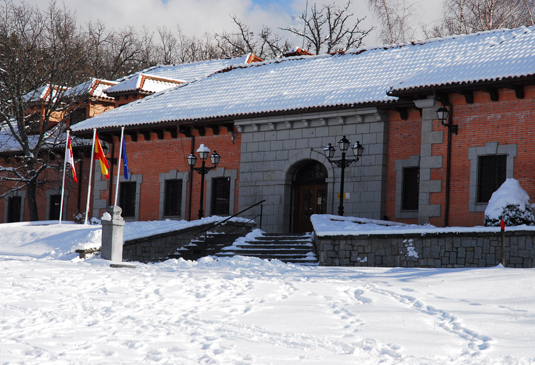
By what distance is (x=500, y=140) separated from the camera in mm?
17484

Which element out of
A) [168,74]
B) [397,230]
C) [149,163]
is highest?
→ [168,74]

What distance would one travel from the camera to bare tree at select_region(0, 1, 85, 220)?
89.5ft

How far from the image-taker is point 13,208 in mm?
30438

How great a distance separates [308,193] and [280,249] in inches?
177

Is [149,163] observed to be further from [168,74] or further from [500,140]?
[500,140]

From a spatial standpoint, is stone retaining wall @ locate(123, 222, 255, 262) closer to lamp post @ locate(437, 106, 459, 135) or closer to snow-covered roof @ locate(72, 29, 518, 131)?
snow-covered roof @ locate(72, 29, 518, 131)

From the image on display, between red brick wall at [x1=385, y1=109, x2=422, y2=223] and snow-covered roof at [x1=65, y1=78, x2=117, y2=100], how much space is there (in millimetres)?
14350

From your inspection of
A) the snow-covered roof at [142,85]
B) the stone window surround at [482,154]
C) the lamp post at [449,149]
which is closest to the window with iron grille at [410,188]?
the lamp post at [449,149]

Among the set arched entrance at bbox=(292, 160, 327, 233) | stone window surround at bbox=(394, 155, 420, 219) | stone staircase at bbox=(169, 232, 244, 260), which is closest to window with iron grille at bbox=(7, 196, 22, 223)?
stone staircase at bbox=(169, 232, 244, 260)

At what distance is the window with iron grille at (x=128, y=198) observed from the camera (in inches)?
1017

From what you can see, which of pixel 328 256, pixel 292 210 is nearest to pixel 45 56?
pixel 292 210

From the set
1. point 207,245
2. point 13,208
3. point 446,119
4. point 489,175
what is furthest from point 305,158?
point 13,208

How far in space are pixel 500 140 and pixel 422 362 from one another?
11880mm

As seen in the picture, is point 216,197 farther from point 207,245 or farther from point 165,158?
point 207,245
